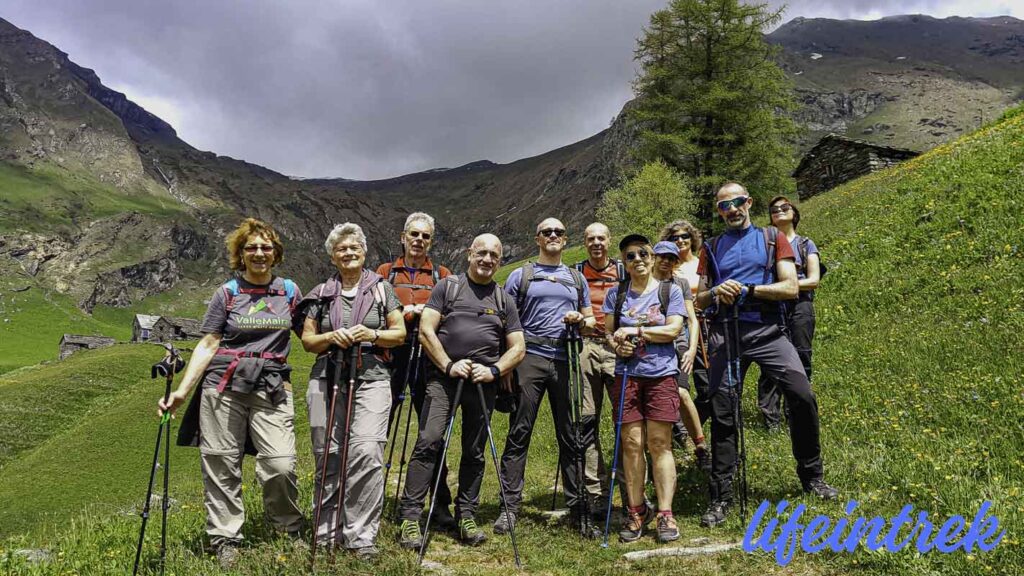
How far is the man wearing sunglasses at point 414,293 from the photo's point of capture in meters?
7.21

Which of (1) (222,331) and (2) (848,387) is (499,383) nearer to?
(1) (222,331)

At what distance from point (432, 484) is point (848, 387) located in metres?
7.36

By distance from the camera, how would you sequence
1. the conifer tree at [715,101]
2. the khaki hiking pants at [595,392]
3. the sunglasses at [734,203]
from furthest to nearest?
the conifer tree at [715,101] < the khaki hiking pants at [595,392] < the sunglasses at [734,203]

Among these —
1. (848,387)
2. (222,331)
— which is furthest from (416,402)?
(848,387)

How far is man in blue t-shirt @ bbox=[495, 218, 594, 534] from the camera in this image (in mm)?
7117

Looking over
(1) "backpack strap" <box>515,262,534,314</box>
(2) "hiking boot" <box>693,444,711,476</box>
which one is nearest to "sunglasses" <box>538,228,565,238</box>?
(1) "backpack strap" <box>515,262,534,314</box>

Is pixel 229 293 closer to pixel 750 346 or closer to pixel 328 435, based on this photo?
pixel 328 435

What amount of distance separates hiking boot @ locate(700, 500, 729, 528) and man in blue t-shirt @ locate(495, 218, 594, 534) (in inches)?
57.6

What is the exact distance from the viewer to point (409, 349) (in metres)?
7.45

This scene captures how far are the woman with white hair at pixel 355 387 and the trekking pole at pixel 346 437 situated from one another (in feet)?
0.03

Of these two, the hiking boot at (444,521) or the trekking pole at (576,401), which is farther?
the trekking pole at (576,401)

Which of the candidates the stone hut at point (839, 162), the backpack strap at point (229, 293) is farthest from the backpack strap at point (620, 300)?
the stone hut at point (839, 162)

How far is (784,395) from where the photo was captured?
6.67 meters

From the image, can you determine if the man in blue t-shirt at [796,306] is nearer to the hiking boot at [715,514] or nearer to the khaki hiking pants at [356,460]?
the hiking boot at [715,514]
